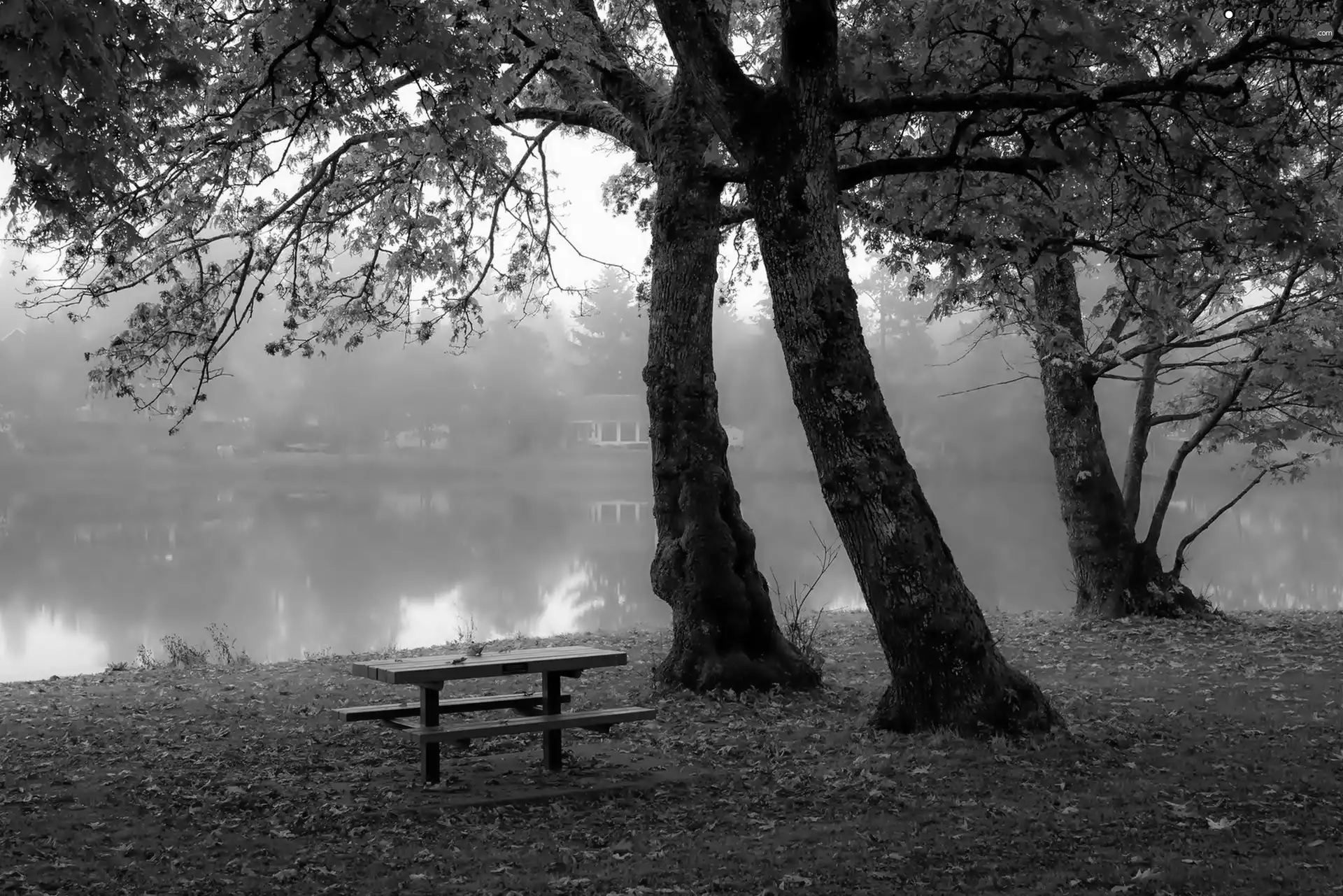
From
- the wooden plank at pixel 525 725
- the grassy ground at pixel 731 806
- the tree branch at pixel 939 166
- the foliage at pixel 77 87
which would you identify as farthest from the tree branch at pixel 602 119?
the wooden plank at pixel 525 725

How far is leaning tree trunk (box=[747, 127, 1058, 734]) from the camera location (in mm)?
7059

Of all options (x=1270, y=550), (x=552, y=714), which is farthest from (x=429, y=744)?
(x=1270, y=550)

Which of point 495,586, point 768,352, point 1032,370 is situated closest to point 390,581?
point 495,586

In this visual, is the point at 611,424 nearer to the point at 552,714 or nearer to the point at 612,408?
the point at 612,408

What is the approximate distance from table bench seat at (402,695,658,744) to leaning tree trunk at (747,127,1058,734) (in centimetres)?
169

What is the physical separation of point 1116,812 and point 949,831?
89 cm

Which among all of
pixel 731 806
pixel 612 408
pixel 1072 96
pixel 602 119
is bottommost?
pixel 731 806

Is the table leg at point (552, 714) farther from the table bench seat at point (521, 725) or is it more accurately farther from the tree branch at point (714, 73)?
the tree branch at point (714, 73)

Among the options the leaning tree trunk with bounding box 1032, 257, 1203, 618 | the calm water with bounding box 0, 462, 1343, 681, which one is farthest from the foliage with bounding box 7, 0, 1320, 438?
the calm water with bounding box 0, 462, 1343, 681

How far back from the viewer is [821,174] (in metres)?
7.38

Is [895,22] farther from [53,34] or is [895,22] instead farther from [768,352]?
[768,352]

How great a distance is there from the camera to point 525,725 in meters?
6.59

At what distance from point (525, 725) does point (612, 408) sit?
2884 inches

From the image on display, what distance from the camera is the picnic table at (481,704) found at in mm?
6254
